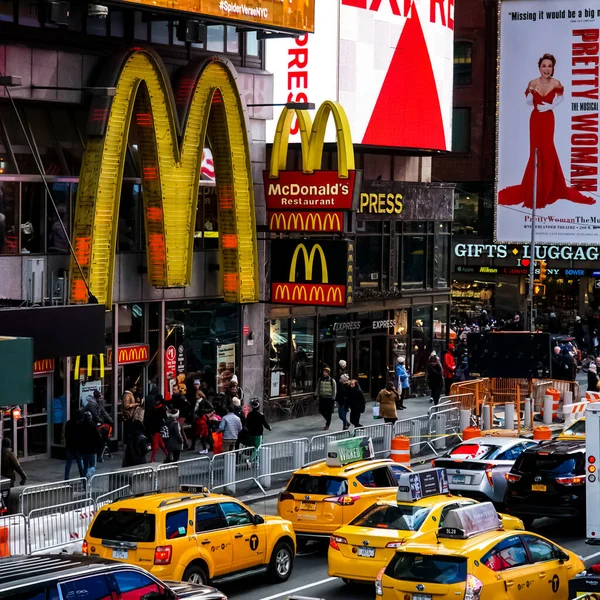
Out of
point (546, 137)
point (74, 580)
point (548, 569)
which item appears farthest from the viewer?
point (546, 137)

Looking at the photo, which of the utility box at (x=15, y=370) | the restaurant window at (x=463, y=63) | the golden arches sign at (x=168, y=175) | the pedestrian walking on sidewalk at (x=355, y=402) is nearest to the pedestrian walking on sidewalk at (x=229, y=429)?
the golden arches sign at (x=168, y=175)

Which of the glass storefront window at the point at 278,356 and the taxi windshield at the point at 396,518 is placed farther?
the glass storefront window at the point at 278,356

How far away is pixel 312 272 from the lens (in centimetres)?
3547

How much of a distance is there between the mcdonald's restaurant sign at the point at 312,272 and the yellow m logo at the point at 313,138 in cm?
193

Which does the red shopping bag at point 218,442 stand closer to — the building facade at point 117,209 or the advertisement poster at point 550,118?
the building facade at point 117,209

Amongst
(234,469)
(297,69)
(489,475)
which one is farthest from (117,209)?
(489,475)

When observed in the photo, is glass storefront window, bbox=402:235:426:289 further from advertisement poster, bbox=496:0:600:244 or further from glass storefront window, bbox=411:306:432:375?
advertisement poster, bbox=496:0:600:244

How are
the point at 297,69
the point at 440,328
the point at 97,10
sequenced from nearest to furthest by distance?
the point at 97,10 < the point at 297,69 < the point at 440,328

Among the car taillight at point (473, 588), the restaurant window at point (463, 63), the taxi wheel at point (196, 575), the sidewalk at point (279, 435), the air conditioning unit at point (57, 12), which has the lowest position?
the sidewalk at point (279, 435)

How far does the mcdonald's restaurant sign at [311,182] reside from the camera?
34.3 m

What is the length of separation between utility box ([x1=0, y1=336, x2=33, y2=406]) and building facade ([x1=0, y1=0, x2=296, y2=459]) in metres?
4.38

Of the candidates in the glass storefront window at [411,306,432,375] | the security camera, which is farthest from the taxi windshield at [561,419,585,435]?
the glass storefront window at [411,306,432,375]

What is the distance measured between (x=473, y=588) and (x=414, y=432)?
16697 millimetres

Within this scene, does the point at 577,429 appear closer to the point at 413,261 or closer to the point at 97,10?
the point at 97,10
